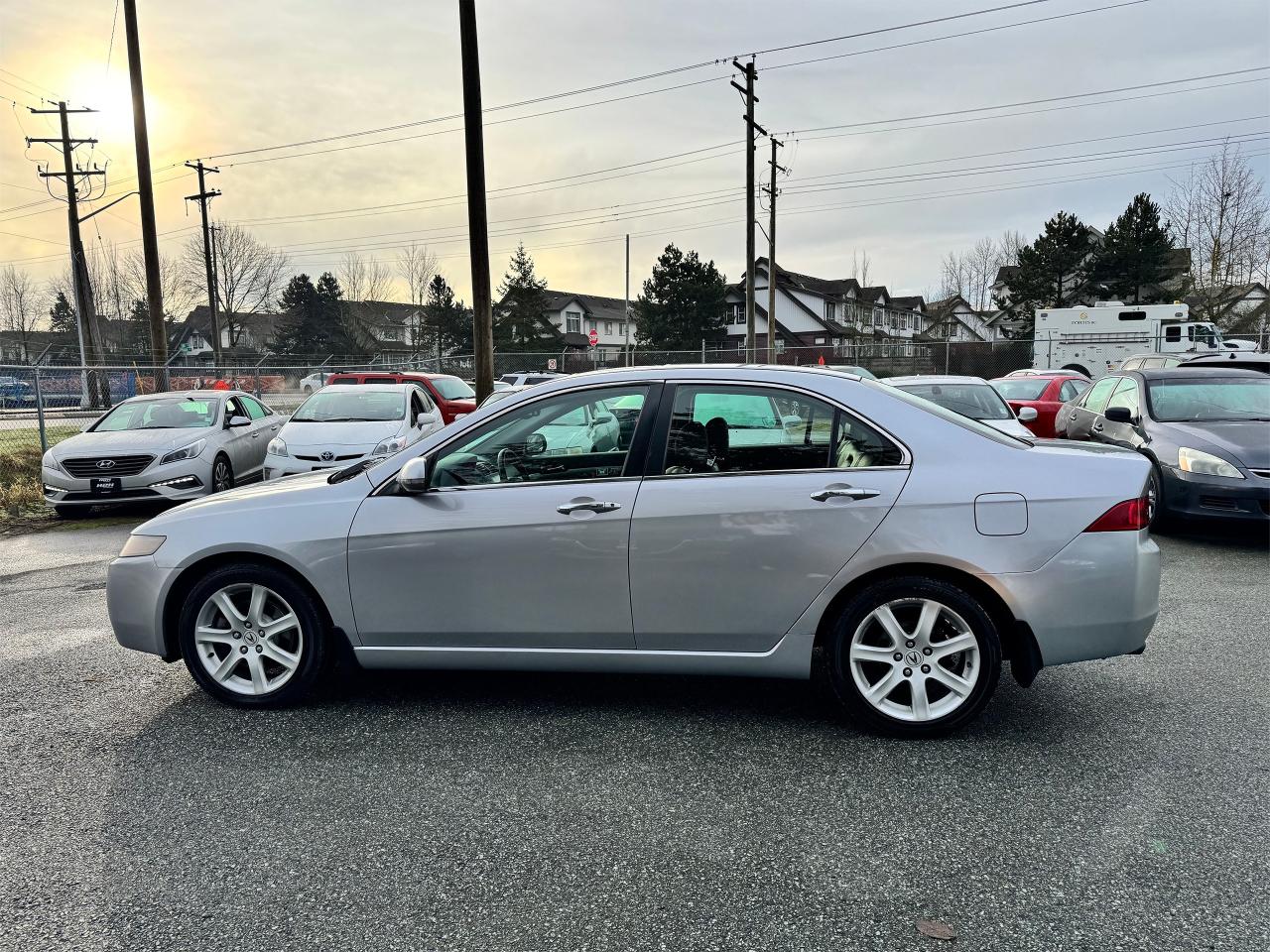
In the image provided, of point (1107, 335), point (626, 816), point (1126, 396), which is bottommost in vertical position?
point (626, 816)

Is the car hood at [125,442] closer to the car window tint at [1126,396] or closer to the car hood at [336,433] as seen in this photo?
the car hood at [336,433]

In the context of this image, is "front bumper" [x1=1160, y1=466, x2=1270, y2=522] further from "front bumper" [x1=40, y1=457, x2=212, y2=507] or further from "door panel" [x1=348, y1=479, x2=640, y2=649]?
"front bumper" [x1=40, y1=457, x2=212, y2=507]

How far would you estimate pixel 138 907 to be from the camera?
2.60 meters

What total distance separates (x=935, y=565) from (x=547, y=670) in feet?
5.83

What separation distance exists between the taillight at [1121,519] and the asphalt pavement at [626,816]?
944 millimetres

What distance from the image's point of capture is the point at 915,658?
364 centimetres

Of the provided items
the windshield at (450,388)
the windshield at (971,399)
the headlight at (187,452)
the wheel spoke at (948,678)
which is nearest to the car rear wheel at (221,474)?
the headlight at (187,452)

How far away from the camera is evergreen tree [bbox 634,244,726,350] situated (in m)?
57.2

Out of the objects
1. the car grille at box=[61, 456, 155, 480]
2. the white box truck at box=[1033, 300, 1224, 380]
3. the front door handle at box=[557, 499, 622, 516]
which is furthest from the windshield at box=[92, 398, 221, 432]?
the white box truck at box=[1033, 300, 1224, 380]

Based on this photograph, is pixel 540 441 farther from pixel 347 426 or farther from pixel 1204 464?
pixel 347 426

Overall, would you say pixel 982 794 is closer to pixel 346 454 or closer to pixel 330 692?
pixel 330 692

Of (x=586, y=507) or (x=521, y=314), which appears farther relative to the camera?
(x=521, y=314)

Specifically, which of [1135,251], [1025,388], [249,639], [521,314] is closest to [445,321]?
[521,314]

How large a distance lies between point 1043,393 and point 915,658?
13499 mm
